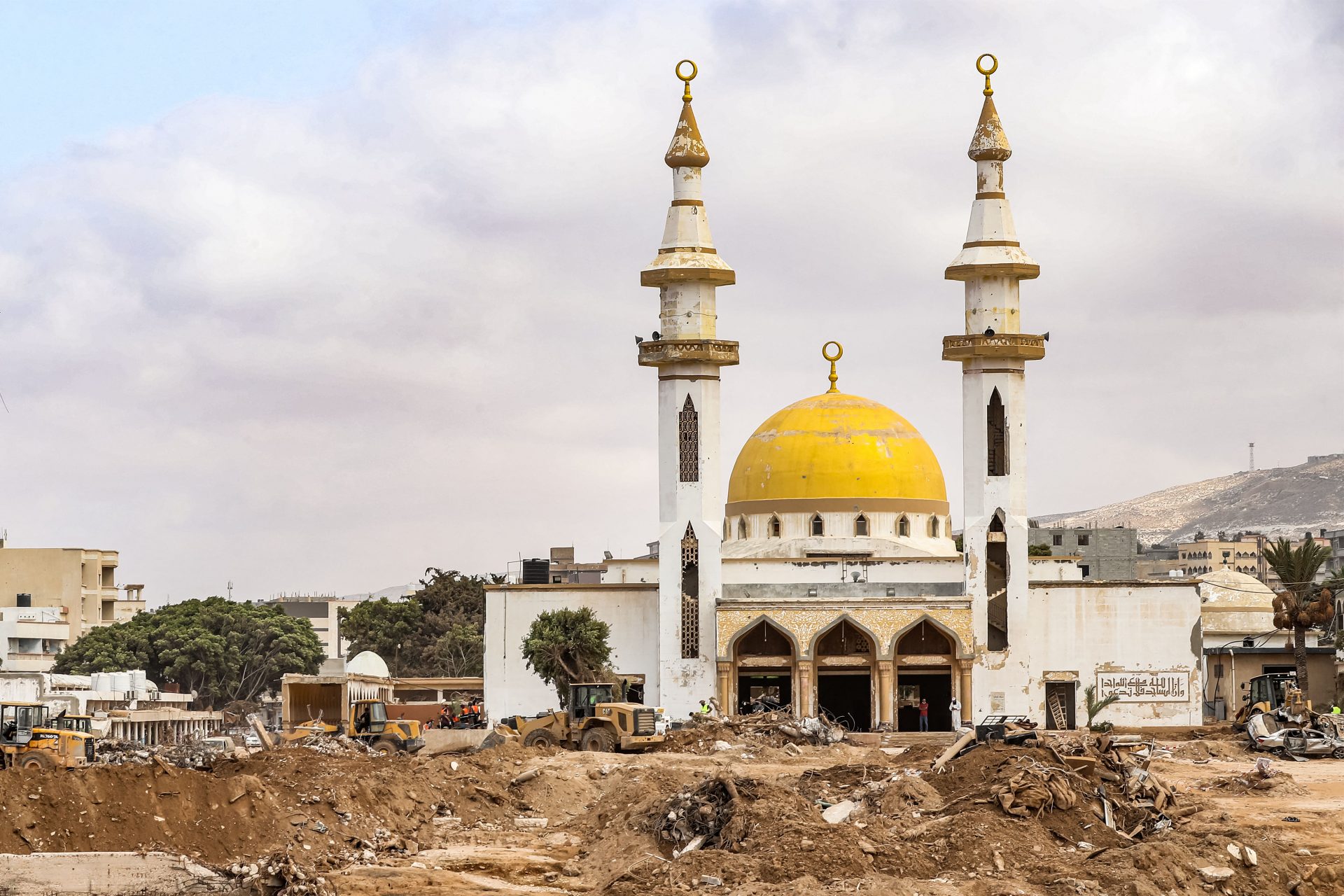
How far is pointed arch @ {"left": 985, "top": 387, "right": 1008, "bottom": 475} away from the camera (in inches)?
2339

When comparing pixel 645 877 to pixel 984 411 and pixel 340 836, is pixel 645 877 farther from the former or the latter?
pixel 984 411

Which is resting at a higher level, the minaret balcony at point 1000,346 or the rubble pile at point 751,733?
the minaret balcony at point 1000,346

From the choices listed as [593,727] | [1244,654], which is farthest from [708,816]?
[1244,654]

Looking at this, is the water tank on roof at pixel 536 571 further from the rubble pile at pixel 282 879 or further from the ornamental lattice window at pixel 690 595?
the rubble pile at pixel 282 879

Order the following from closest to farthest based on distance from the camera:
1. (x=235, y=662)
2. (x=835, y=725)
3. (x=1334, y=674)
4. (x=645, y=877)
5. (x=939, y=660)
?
(x=645, y=877), (x=835, y=725), (x=939, y=660), (x=1334, y=674), (x=235, y=662)

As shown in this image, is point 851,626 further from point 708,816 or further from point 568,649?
point 708,816

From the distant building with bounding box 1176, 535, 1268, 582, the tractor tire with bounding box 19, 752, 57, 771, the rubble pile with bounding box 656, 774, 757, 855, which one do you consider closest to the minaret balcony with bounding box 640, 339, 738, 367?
the tractor tire with bounding box 19, 752, 57, 771

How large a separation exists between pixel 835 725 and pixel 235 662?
42.9m

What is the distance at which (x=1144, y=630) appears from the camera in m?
59.3

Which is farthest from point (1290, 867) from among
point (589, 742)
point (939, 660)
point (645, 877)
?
point (939, 660)

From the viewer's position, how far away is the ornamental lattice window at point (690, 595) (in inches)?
2320

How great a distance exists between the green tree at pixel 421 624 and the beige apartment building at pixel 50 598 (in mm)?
11798

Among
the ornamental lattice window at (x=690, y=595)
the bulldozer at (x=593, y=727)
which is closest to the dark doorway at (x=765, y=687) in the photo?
the ornamental lattice window at (x=690, y=595)

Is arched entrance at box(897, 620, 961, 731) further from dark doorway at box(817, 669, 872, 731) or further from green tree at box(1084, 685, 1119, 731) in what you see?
green tree at box(1084, 685, 1119, 731)
